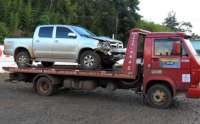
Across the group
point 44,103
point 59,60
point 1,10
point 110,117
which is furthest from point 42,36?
point 1,10

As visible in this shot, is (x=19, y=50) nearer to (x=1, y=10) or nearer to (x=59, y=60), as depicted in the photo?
(x=59, y=60)

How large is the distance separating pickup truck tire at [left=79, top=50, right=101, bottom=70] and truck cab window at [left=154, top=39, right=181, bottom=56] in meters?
2.16

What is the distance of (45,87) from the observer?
1524 centimetres

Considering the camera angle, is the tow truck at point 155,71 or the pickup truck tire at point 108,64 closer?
the tow truck at point 155,71

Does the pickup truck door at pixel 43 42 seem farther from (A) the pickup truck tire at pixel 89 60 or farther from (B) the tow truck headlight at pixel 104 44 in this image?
(B) the tow truck headlight at pixel 104 44

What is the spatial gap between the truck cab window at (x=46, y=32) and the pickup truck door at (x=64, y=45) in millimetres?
300

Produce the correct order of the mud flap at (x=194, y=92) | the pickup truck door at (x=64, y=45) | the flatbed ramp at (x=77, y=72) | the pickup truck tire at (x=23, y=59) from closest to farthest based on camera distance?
the mud flap at (x=194, y=92)
the flatbed ramp at (x=77, y=72)
the pickup truck door at (x=64, y=45)
the pickup truck tire at (x=23, y=59)

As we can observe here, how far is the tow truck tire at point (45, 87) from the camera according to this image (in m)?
15.0

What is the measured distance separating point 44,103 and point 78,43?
249 cm

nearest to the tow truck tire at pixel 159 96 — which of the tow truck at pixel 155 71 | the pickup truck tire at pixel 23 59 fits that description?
the tow truck at pixel 155 71

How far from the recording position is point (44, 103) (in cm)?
1323

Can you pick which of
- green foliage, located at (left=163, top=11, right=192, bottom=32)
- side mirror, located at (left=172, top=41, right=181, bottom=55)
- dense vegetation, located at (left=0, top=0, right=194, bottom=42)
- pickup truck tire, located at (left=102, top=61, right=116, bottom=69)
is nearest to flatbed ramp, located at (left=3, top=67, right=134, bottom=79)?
pickup truck tire, located at (left=102, top=61, right=116, bottom=69)

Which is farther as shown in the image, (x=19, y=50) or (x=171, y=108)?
(x=19, y=50)

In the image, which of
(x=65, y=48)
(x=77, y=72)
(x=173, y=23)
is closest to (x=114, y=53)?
(x=77, y=72)
